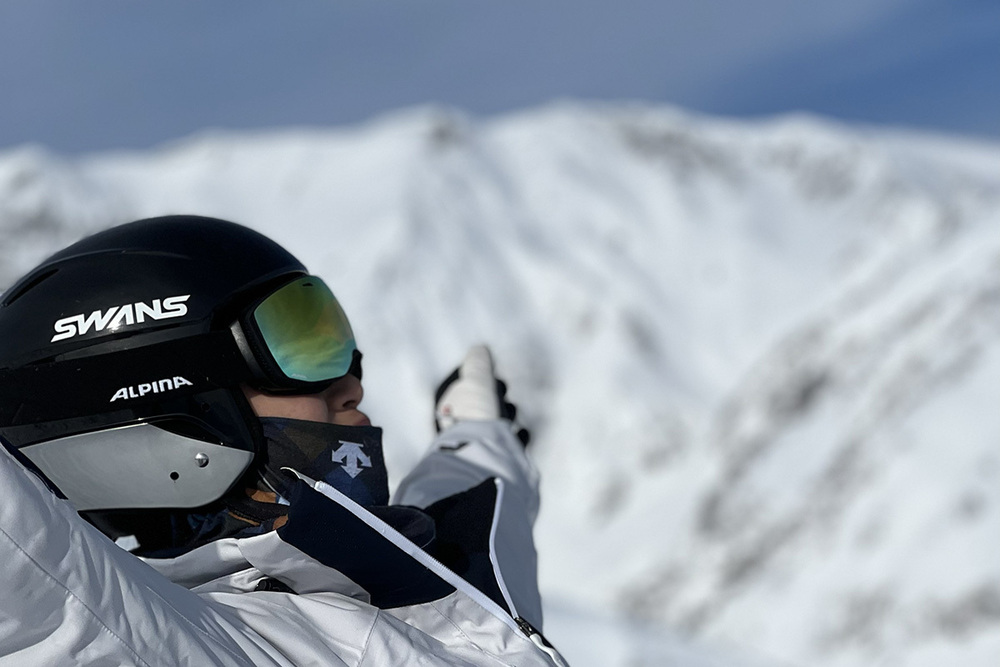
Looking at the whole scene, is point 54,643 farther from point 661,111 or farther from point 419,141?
point 661,111

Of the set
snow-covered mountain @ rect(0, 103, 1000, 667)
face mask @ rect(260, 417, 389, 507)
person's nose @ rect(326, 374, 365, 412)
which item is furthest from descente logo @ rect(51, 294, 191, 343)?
snow-covered mountain @ rect(0, 103, 1000, 667)

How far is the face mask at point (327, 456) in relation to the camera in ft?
8.32

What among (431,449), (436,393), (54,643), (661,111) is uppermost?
(661,111)

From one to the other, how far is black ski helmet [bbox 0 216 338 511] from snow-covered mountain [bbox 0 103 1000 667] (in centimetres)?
629

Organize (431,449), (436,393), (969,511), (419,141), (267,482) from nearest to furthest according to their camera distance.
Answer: (267,482) < (431,449) < (436,393) < (969,511) < (419,141)

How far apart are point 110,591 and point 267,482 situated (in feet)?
3.07

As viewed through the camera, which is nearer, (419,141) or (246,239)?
(246,239)

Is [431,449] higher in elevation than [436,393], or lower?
lower

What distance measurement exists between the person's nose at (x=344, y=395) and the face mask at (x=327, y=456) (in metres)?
0.16

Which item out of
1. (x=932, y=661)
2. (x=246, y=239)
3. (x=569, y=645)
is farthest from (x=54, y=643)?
(x=932, y=661)

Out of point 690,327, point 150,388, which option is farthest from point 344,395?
point 690,327

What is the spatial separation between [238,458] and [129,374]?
325 millimetres

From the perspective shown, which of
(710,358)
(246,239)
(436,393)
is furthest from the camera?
(710,358)

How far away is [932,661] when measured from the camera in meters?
21.1
